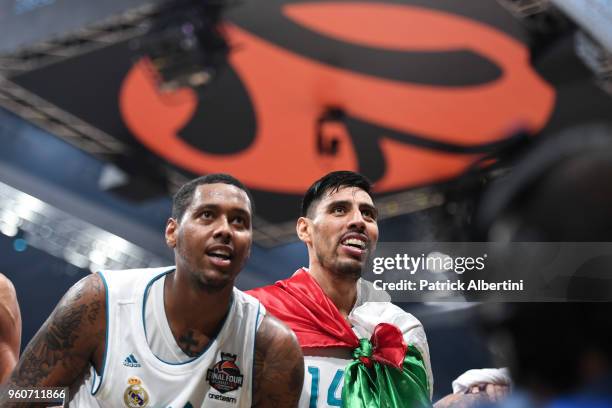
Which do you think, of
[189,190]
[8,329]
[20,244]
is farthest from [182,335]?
[20,244]

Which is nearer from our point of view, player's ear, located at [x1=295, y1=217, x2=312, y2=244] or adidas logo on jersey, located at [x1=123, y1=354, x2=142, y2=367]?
adidas logo on jersey, located at [x1=123, y1=354, x2=142, y2=367]

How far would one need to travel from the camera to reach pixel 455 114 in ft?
14.9

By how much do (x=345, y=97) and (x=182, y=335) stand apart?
8.41 feet

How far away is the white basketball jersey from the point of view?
220 centimetres

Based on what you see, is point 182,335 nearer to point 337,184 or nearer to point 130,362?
point 130,362

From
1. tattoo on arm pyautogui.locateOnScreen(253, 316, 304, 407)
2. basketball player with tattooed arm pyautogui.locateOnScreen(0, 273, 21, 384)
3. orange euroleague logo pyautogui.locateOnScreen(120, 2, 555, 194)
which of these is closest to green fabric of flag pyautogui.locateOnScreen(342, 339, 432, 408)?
tattoo on arm pyautogui.locateOnScreen(253, 316, 304, 407)

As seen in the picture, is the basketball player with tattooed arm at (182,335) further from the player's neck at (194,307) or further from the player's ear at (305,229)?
the player's ear at (305,229)

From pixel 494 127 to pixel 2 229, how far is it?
3035 mm

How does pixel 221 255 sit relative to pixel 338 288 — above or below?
below

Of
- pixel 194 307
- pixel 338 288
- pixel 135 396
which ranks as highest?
pixel 338 288

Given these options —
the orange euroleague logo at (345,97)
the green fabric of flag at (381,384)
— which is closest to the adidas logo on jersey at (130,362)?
the green fabric of flag at (381,384)

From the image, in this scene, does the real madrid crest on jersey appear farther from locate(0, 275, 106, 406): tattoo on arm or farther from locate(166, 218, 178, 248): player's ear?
locate(166, 218, 178, 248): player's ear

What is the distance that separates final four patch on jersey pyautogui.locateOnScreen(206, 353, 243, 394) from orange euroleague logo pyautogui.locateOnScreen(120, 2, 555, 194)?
2.27 metres

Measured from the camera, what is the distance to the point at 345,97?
453 centimetres
